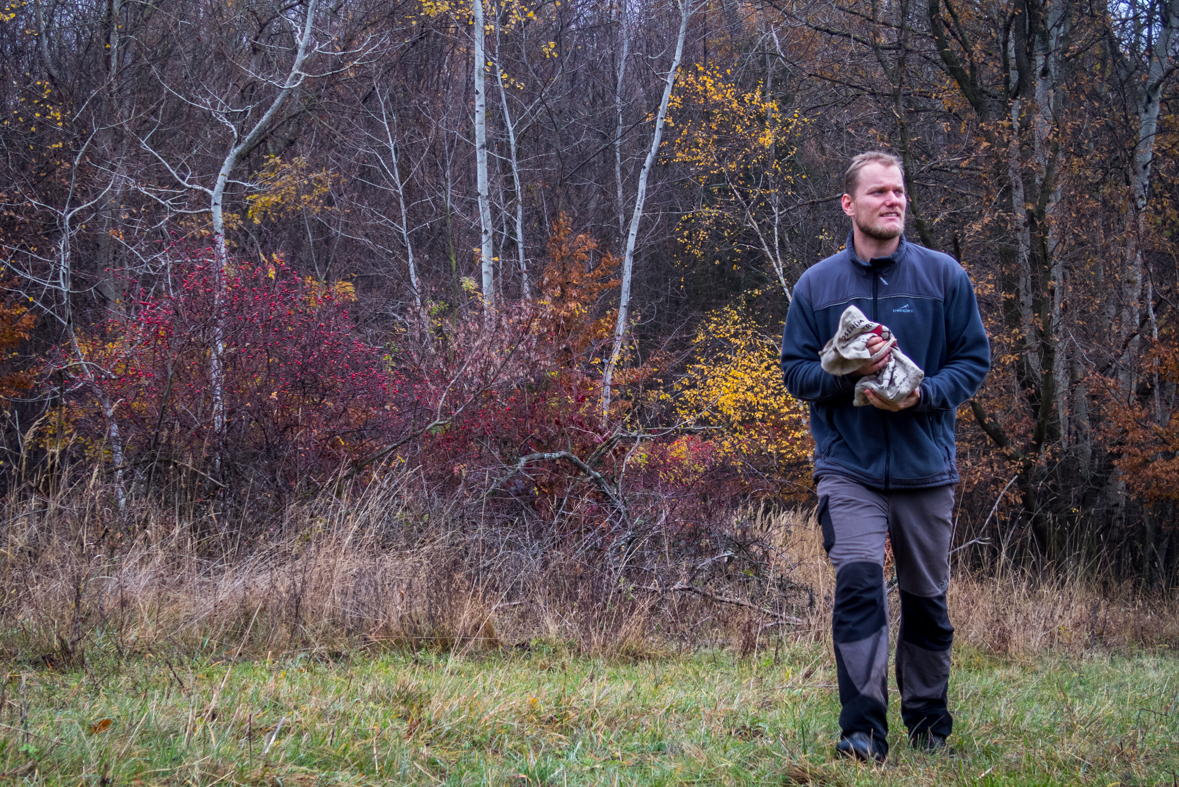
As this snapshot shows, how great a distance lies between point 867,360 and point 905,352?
0.37 m

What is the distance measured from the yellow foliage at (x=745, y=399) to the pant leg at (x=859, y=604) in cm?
903

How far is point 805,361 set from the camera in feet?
10.8

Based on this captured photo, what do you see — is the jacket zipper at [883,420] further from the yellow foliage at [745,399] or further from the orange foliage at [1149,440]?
the yellow foliage at [745,399]

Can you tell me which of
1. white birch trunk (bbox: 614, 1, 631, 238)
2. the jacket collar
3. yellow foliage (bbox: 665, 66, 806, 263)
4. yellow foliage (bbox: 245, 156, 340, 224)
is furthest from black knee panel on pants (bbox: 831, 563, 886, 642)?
white birch trunk (bbox: 614, 1, 631, 238)

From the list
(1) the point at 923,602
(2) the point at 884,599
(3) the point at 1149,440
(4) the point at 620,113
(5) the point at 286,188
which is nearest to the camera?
(2) the point at 884,599

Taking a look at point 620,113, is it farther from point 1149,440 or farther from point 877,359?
point 877,359

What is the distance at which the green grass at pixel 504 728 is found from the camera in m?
2.62

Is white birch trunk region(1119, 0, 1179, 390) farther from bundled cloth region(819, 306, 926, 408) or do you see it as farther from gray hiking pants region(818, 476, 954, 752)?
bundled cloth region(819, 306, 926, 408)

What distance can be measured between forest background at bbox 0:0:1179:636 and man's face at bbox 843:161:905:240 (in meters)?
3.33

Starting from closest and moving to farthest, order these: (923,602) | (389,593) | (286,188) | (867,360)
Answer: (867,360), (923,602), (389,593), (286,188)

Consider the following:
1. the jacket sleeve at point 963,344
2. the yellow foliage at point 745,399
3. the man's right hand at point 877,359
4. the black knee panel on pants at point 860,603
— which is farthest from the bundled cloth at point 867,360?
the yellow foliage at point 745,399

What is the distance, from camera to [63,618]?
427cm

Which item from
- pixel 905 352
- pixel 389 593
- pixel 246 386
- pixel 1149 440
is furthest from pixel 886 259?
pixel 1149 440

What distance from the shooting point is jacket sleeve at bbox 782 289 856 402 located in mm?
3119
